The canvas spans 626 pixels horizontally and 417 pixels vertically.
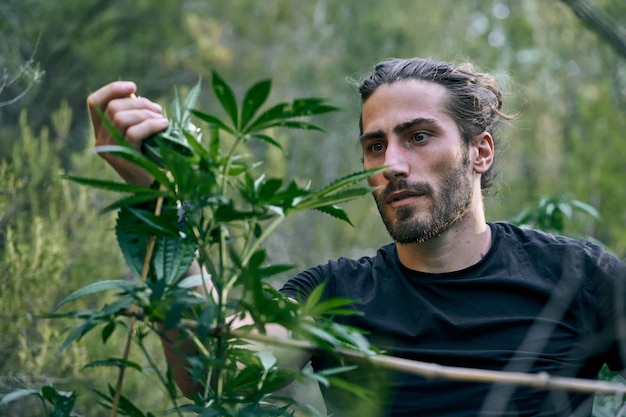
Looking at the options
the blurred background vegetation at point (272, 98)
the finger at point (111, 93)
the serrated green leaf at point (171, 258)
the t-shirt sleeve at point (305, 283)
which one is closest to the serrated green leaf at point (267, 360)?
the serrated green leaf at point (171, 258)

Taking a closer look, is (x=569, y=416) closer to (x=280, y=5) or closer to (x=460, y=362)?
(x=460, y=362)

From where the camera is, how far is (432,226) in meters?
2.25

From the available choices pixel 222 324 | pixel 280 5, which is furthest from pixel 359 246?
pixel 222 324

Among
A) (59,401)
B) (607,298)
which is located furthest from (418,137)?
(59,401)

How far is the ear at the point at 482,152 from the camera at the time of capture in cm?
254

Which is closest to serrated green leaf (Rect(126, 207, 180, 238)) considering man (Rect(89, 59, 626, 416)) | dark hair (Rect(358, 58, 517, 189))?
man (Rect(89, 59, 626, 416))

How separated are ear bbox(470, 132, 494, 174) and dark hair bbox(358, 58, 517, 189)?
0.08 ft

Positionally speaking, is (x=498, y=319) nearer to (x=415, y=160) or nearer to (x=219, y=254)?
(x=415, y=160)

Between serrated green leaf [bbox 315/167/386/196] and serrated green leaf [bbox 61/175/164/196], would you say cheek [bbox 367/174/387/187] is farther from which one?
serrated green leaf [bbox 61/175/164/196]

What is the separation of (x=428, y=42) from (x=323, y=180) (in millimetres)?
2515

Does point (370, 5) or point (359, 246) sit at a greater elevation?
point (370, 5)

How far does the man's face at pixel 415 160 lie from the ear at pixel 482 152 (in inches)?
3.7

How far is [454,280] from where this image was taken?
223cm

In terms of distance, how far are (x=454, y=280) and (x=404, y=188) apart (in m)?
0.29
